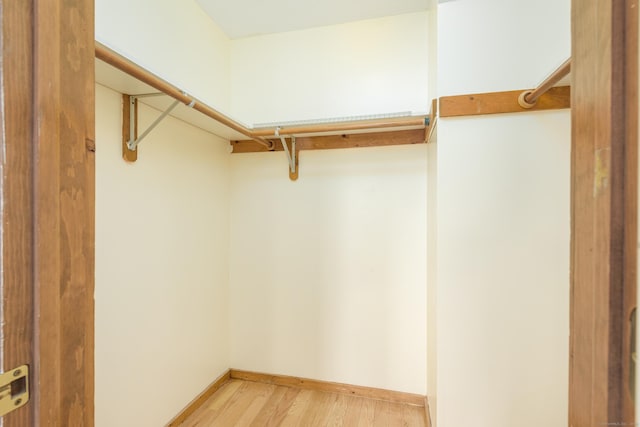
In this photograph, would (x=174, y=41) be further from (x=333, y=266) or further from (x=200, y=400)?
(x=200, y=400)

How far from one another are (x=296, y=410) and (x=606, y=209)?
2.01 meters

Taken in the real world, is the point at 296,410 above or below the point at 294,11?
below

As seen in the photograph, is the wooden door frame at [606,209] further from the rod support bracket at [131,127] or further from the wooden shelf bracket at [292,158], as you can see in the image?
the wooden shelf bracket at [292,158]

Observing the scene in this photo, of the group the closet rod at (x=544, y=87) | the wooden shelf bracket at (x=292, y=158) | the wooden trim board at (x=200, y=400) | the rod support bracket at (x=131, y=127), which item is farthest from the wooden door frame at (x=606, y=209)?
the wooden trim board at (x=200, y=400)

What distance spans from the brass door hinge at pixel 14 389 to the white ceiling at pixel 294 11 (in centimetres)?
205

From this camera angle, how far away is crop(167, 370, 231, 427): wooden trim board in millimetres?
1636

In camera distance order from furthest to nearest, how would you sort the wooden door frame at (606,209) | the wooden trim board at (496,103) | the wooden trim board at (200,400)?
the wooden trim board at (200,400) → the wooden trim board at (496,103) → the wooden door frame at (606,209)

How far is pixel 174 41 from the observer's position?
1.59m

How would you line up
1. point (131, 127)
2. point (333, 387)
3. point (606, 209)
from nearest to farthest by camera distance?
point (606, 209) → point (131, 127) → point (333, 387)

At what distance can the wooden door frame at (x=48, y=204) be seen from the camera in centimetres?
38

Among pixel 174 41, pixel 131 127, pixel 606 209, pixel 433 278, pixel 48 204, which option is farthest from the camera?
pixel 174 41

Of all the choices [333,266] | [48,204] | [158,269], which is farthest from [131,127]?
[333,266]

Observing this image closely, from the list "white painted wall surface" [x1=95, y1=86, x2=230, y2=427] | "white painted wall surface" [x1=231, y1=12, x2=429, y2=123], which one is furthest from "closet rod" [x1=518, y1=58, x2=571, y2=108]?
"white painted wall surface" [x1=95, y1=86, x2=230, y2=427]

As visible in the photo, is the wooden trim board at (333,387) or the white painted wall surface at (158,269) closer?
the white painted wall surface at (158,269)
